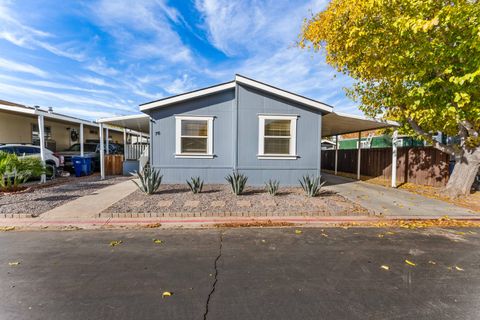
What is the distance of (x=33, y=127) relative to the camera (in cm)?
1496

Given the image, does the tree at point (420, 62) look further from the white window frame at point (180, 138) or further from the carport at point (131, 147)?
the carport at point (131, 147)

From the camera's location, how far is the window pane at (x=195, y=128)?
9.88 metres

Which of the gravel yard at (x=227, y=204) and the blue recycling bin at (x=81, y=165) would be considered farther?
the blue recycling bin at (x=81, y=165)

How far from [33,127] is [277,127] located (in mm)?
14877

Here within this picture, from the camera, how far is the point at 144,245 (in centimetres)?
435

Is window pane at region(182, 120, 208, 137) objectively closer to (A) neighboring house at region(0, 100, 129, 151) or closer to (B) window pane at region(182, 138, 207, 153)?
(B) window pane at region(182, 138, 207, 153)

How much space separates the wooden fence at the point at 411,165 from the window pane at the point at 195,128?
9.65m

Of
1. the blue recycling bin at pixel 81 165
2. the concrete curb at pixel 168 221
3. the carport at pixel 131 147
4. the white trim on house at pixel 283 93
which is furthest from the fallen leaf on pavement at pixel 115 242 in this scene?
the blue recycling bin at pixel 81 165

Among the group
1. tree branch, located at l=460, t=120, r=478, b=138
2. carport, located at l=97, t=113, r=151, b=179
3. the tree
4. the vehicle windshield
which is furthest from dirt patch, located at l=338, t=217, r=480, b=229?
the vehicle windshield

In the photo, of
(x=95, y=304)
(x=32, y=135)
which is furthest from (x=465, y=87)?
(x=32, y=135)

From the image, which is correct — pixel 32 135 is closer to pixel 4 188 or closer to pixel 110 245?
pixel 4 188

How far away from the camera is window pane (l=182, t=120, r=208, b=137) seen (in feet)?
32.4

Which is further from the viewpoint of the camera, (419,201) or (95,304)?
(419,201)

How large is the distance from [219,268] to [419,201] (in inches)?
292
